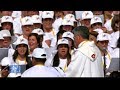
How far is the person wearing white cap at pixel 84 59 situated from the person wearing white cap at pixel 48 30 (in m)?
1.11

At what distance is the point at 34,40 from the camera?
21.0 ft

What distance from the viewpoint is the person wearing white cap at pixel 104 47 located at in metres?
6.01

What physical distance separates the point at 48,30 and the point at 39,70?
1806 millimetres

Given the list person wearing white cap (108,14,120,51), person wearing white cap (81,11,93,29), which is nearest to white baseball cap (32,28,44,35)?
person wearing white cap (81,11,93,29)

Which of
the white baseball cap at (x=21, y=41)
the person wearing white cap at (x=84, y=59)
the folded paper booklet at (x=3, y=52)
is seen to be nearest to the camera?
the person wearing white cap at (x=84, y=59)

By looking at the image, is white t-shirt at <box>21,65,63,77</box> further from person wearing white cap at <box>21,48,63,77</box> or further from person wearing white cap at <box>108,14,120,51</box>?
person wearing white cap at <box>108,14,120,51</box>

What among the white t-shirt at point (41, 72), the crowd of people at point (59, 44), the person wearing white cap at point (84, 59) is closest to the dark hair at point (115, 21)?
the crowd of people at point (59, 44)

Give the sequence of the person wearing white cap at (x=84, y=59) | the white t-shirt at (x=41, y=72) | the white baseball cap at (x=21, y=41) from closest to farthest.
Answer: the white t-shirt at (x=41, y=72) → the person wearing white cap at (x=84, y=59) → the white baseball cap at (x=21, y=41)

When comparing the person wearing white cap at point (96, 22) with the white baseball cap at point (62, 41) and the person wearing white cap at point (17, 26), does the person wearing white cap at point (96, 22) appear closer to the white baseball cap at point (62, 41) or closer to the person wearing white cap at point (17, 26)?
the white baseball cap at point (62, 41)
